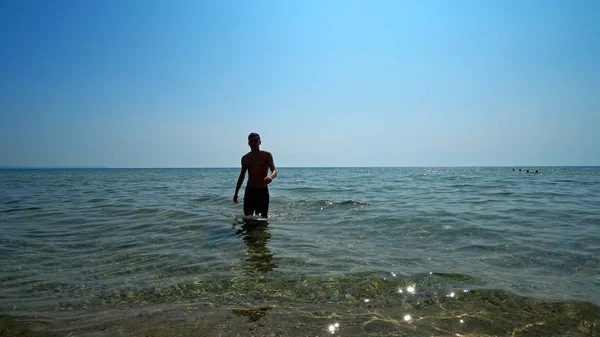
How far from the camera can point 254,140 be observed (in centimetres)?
865

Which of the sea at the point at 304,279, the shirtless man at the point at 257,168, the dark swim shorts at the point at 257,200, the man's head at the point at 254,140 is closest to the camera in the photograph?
the sea at the point at 304,279

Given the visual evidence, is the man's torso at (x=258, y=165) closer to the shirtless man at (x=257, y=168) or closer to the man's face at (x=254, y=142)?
the shirtless man at (x=257, y=168)

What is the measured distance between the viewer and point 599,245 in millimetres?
6137

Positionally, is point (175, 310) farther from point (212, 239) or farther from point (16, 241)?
point (16, 241)

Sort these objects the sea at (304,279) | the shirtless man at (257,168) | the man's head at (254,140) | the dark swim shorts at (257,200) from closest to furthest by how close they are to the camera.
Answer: the sea at (304,279) < the man's head at (254,140) < the shirtless man at (257,168) < the dark swim shorts at (257,200)

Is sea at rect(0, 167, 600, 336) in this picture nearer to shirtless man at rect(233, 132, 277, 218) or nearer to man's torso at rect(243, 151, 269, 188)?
shirtless man at rect(233, 132, 277, 218)

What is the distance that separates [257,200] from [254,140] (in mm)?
1663

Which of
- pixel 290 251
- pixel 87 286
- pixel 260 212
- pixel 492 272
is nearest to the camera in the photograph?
pixel 87 286

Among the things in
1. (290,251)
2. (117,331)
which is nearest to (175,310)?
(117,331)

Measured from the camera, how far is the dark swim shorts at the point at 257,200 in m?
9.03

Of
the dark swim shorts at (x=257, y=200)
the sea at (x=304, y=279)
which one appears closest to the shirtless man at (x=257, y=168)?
the dark swim shorts at (x=257, y=200)

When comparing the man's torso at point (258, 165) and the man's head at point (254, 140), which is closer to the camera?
the man's head at point (254, 140)

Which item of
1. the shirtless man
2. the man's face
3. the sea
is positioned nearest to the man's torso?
the shirtless man

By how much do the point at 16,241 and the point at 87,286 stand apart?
162 inches
